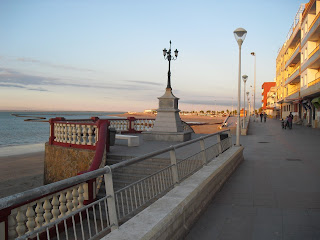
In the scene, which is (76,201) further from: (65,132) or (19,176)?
(19,176)

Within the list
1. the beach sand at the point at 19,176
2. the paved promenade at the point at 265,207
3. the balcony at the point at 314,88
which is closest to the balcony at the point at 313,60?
the balcony at the point at 314,88

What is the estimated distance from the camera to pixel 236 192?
6.90 metres

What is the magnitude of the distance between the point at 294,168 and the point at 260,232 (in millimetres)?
6059

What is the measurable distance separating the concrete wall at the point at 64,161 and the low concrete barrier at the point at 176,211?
216 inches

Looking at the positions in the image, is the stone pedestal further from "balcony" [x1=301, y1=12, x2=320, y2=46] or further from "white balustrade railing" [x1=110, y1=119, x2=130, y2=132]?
"balcony" [x1=301, y1=12, x2=320, y2=46]

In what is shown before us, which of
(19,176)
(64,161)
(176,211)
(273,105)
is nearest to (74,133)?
(64,161)

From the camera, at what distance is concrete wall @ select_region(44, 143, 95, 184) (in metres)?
11.0

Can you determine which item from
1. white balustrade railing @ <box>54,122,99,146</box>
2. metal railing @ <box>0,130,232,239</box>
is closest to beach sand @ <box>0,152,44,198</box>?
white balustrade railing @ <box>54,122,99,146</box>

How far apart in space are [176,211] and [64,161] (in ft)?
28.5

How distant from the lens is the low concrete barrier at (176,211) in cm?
337

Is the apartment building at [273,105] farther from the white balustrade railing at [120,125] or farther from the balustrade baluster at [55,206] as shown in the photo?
the balustrade baluster at [55,206]

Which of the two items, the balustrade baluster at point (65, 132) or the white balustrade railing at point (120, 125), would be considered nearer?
the balustrade baluster at point (65, 132)

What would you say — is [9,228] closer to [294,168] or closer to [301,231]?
[301,231]

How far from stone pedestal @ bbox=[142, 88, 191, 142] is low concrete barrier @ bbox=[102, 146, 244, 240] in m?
8.72
